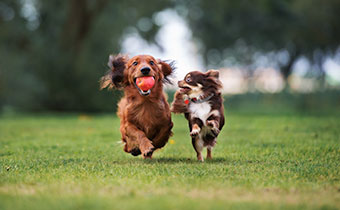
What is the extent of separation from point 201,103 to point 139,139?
92 centimetres

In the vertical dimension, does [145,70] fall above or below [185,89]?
above

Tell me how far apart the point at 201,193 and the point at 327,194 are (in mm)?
1066

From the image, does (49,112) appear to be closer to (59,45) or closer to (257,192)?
(59,45)

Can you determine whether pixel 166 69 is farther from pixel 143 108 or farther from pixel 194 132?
pixel 194 132

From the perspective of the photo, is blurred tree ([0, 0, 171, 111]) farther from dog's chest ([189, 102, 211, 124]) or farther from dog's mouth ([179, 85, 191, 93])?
dog's chest ([189, 102, 211, 124])

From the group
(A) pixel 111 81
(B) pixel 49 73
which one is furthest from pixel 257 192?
(B) pixel 49 73

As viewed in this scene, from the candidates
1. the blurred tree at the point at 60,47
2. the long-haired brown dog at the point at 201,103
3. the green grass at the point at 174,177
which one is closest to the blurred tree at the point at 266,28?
the blurred tree at the point at 60,47

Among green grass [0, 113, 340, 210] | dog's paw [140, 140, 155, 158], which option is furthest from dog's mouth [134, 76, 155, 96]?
green grass [0, 113, 340, 210]

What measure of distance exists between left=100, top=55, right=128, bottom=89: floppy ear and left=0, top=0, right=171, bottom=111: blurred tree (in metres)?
12.8

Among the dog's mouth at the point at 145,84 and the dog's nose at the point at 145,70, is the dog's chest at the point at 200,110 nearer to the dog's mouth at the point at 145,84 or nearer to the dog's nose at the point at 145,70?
the dog's mouth at the point at 145,84

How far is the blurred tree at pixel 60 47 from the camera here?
19.5m

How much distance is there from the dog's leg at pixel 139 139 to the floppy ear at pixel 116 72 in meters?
0.66

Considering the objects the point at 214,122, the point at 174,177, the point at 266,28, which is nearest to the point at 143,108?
the point at 214,122

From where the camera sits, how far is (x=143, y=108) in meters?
5.80
